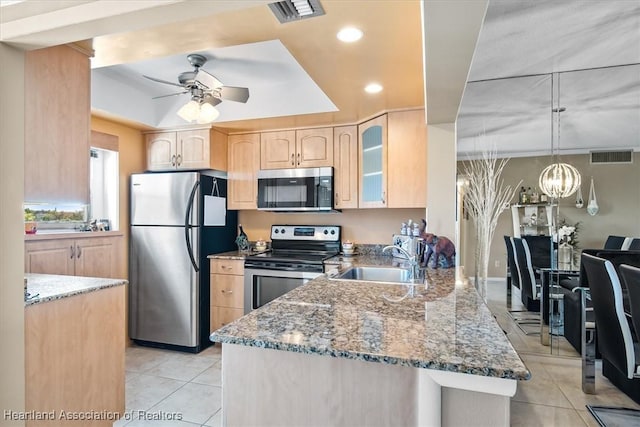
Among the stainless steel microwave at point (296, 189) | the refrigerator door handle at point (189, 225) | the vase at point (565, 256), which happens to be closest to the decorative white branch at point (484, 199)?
the vase at point (565, 256)

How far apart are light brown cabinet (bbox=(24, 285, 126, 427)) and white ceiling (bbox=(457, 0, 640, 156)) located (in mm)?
2781

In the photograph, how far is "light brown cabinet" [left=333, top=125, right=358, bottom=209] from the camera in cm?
329

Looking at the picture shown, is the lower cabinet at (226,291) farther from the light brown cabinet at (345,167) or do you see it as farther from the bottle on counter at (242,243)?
the light brown cabinet at (345,167)

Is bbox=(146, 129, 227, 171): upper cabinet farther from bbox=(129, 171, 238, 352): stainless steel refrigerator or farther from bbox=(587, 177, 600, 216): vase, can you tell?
bbox=(587, 177, 600, 216): vase

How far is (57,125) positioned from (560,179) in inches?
156

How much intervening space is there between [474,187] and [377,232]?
1033mm

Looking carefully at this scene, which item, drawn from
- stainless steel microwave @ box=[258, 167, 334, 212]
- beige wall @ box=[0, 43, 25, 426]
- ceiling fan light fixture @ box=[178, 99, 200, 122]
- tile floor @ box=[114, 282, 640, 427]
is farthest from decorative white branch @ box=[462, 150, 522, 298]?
beige wall @ box=[0, 43, 25, 426]

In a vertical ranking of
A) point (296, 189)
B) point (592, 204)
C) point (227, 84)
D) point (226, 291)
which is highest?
point (227, 84)

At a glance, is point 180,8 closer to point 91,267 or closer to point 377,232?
point 91,267

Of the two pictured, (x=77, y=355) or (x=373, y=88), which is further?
(x=373, y=88)

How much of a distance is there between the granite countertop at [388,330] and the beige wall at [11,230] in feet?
2.96

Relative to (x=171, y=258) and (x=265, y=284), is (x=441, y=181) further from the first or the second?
(x=171, y=258)

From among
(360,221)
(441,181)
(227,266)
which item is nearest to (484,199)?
(441,181)

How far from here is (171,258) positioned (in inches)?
130
